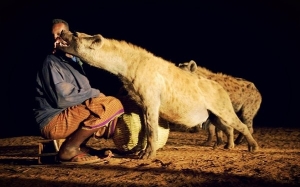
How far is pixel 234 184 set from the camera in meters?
1.80

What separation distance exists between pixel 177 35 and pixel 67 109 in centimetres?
1000

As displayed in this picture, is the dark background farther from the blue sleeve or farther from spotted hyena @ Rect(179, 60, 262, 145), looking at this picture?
the blue sleeve

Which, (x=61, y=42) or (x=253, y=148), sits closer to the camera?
(x=61, y=42)

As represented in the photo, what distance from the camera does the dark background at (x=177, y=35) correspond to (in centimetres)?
1038

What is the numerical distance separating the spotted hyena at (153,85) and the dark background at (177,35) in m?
6.68

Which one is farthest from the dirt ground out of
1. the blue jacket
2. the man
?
the blue jacket

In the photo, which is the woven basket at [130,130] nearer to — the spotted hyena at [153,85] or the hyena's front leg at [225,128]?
the spotted hyena at [153,85]

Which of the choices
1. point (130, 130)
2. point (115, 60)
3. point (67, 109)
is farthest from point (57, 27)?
point (130, 130)

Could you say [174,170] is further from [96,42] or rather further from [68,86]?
[96,42]

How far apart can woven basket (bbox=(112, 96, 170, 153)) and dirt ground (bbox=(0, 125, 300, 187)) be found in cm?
12

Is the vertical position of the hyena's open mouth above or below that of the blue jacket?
above

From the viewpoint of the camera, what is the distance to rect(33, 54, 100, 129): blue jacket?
227cm

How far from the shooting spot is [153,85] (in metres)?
2.49

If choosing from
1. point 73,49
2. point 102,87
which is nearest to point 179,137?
point 73,49
